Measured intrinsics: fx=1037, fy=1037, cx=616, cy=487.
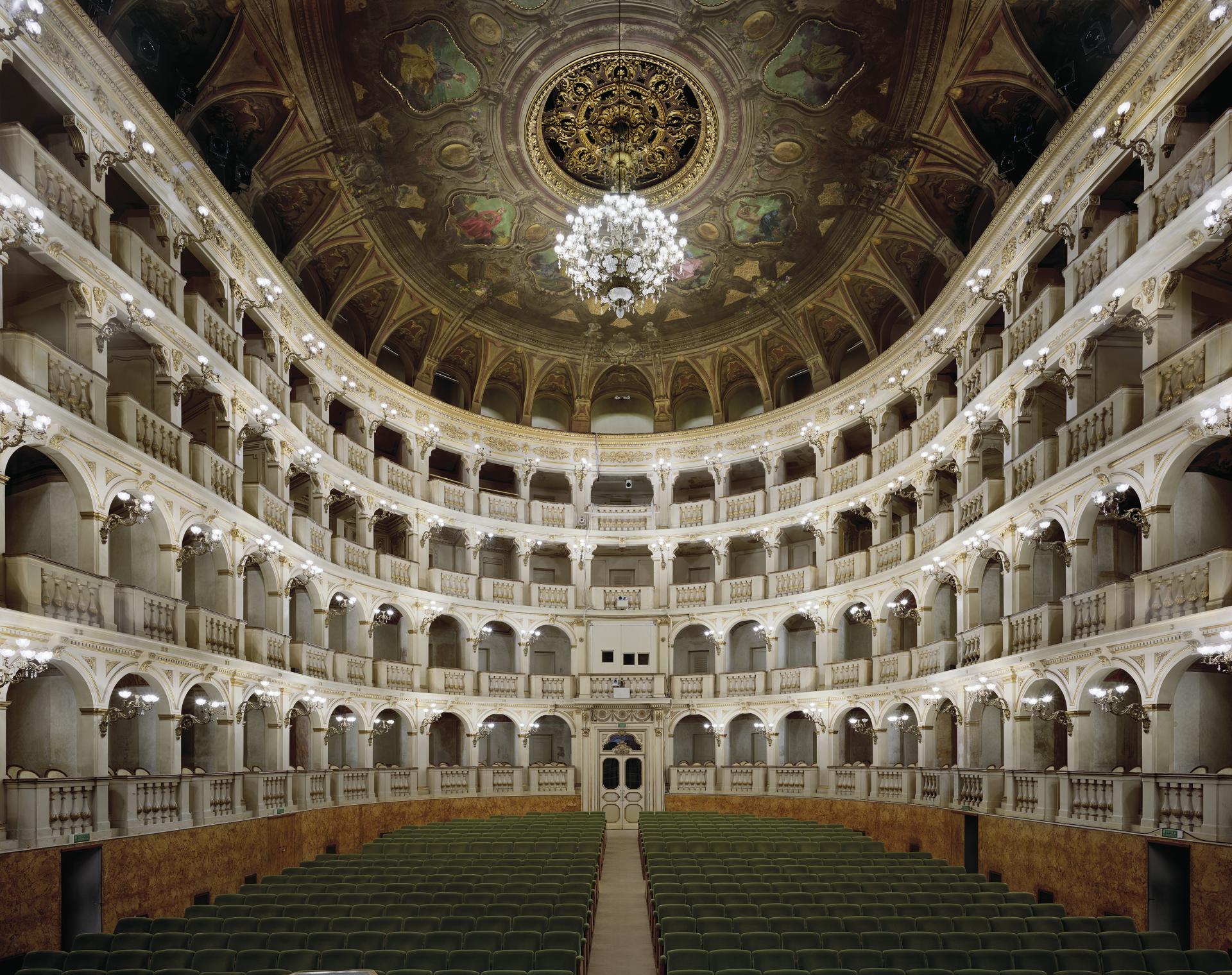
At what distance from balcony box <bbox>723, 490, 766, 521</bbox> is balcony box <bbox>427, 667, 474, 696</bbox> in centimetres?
1058

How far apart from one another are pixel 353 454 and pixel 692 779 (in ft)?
52.4

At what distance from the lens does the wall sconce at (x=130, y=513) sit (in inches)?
683

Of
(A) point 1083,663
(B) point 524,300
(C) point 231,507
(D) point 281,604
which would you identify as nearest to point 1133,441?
(A) point 1083,663

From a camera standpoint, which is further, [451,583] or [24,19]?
[451,583]

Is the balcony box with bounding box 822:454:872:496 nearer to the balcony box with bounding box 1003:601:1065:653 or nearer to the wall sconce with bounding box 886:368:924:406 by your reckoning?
the wall sconce with bounding box 886:368:924:406

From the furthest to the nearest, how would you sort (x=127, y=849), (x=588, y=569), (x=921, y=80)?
(x=588, y=569)
(x=921, y=80)
(x=127, y=849)

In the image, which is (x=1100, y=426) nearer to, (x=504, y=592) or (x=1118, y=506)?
(x=1118, y=506)

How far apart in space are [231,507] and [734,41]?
1550 cm

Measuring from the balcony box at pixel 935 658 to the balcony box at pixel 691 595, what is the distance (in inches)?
388

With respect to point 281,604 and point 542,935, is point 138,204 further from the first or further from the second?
point 542,935

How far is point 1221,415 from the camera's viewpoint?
14.7 m

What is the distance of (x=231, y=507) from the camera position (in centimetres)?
2227

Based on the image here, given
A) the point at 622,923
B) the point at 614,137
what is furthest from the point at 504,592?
the point at 622,923

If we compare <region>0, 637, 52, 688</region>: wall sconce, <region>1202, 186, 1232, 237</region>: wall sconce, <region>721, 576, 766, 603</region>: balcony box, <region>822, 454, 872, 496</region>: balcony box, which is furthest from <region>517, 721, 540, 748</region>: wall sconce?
<region>1202, 186, 1232, 237</region>: wall sconce
